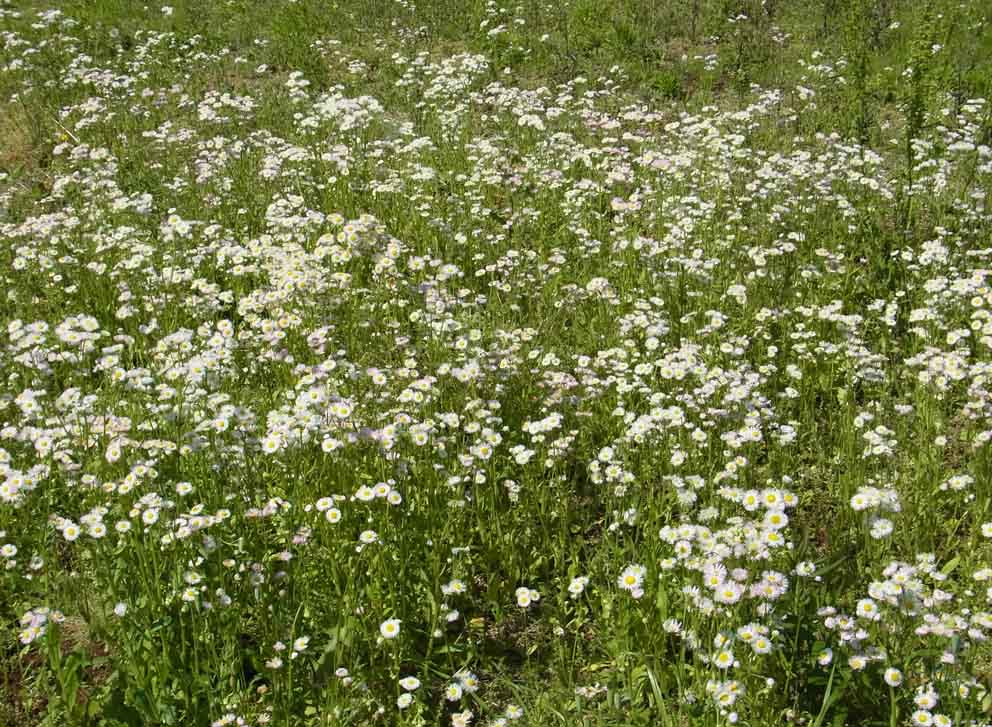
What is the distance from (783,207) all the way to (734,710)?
407 cm

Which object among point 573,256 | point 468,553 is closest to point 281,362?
point 468,553

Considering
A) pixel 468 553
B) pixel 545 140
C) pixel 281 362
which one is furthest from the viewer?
pixel 545 140

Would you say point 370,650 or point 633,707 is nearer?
point 633,707

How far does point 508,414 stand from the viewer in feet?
15.3

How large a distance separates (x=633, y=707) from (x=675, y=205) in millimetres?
4295

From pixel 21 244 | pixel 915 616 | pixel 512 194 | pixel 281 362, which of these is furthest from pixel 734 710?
pixel 21 244

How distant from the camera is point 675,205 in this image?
6.51m

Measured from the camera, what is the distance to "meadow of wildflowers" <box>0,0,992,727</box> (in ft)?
10.3

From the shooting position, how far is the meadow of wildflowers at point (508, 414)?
3.15m

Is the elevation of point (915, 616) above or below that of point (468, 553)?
above

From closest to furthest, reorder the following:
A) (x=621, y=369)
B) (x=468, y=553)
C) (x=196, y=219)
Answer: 1. (x=468, y=553)
2. (x=621, y=369)
3. (x=196, y=219)

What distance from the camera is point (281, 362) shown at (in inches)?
193

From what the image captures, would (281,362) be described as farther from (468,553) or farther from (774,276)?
(774,276)

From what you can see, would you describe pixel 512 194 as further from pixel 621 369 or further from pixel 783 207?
pixel 621 369
